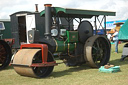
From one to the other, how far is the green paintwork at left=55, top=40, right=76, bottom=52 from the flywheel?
425 millimetres

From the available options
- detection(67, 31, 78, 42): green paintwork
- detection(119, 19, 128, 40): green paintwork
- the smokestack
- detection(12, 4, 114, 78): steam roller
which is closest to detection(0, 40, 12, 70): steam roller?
detection(12, 4, 114, 78): steam roller

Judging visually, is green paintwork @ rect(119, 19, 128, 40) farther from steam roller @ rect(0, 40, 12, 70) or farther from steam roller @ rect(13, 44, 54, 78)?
steam roller @ rect(0, 40, 12, 70)

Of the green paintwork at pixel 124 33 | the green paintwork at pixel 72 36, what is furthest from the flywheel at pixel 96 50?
the green paintwork at pixel 124 33

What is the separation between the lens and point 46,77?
19.8 feet

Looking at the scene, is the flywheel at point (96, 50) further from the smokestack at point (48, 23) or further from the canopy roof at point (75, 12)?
the smokestack at point (48, 23)

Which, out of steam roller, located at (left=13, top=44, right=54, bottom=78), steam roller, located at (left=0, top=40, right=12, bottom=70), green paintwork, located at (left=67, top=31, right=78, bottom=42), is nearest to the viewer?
steam roller, located at (left=13, top=44, right=54, bottom=78)

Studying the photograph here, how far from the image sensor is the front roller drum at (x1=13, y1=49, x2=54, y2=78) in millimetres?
5763

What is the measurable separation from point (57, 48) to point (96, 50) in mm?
1437

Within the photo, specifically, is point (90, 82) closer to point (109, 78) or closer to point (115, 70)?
point (109, 78)

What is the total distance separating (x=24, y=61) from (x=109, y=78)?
6.82ft

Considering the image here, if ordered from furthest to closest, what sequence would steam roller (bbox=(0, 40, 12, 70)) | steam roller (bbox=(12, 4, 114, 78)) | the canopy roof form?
steam roller (bbox=(0, 40, 12, 70)), the canopy roof, steam roller (bbox=(12, 4, 114, 78))

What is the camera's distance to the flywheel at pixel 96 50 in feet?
23.5

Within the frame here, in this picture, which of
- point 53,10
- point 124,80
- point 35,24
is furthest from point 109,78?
point 35,24

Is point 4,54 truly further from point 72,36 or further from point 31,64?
point 31,64
